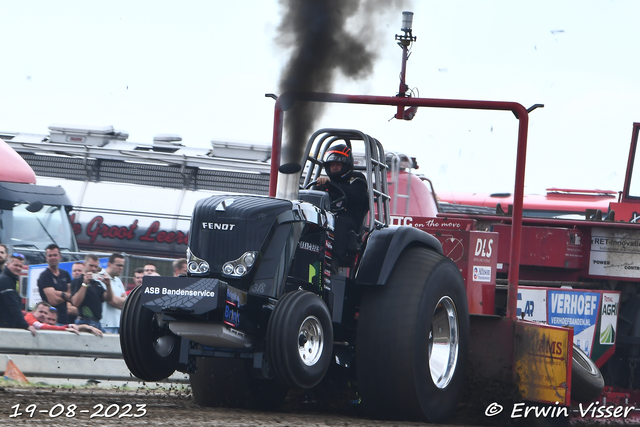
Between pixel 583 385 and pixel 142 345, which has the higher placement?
pixel 142 345

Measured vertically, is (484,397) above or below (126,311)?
below

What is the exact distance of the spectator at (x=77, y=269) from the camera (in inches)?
382

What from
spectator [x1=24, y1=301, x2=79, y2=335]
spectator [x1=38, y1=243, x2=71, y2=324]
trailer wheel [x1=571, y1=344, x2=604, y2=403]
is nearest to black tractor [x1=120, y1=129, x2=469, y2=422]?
trailer wheel [x1=571, y1=344, x2=604, y2=403]

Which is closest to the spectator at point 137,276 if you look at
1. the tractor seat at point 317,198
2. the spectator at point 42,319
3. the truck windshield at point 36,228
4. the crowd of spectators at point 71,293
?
the crowd of spectators at point 71,293

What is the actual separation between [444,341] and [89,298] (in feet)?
15.4

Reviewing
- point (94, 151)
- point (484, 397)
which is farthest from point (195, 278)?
point (94, 151)

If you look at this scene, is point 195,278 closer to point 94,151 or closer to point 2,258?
point 2,258

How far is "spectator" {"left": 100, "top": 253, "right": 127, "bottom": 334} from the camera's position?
945 centimetres

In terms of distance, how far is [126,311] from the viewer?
5301mm

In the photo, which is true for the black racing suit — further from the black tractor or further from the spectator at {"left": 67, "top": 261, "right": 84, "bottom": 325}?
the spectator at {"left": 67, "top": 261, "right": 84, "bottom": 325}

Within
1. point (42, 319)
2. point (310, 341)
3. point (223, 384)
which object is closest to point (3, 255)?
point (42, 319)

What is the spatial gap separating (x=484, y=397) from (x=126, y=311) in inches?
98.8

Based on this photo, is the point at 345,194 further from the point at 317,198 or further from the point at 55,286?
the point at 55,286

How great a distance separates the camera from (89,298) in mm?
9484
